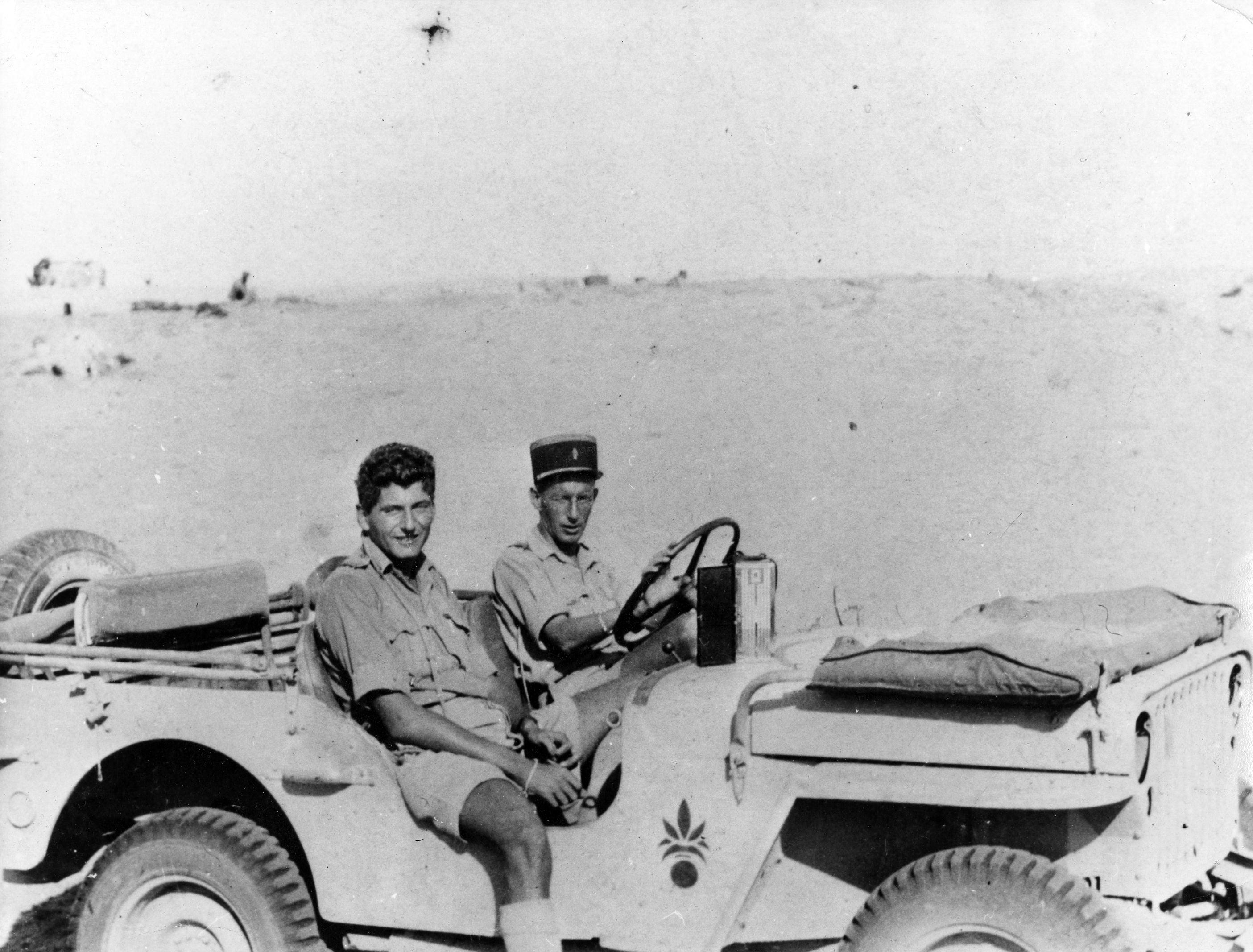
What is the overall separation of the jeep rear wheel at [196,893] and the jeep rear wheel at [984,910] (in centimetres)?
164

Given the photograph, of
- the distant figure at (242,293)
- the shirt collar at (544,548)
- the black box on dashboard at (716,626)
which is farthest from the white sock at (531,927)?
the distant figure at (242,293)

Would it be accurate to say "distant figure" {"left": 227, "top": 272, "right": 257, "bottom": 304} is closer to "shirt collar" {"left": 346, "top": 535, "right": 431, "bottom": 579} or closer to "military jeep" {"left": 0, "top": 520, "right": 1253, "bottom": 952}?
"military jeep" {"left": 0, "top": 520, "right": 1253, "bottom": 952}

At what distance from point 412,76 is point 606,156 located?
4.35 ft

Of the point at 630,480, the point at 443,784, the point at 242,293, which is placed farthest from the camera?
the point at 242,293

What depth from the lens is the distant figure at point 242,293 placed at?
374 inches

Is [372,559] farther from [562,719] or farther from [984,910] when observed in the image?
[984,910]

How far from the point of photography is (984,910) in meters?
3.08

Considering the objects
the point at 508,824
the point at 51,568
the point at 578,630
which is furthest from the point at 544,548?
the point at 51,568

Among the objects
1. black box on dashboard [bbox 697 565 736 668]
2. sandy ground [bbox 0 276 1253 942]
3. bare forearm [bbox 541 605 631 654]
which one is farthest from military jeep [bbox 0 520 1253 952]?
sandy ground [bbox 0 276 1253 942]

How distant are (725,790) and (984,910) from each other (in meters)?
0.68

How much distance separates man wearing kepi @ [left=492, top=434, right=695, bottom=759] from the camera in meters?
3.98

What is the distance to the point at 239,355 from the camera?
9.82 metres

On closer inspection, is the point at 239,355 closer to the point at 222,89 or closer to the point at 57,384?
the point at 57,384

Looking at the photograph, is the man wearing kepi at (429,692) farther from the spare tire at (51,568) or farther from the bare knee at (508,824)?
the spare tire at (51,568)
